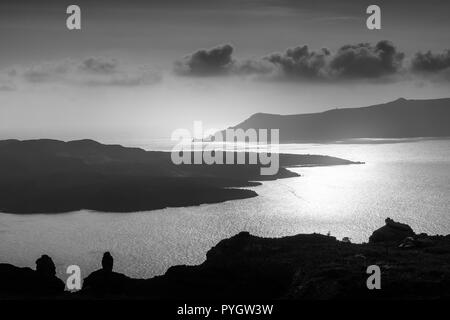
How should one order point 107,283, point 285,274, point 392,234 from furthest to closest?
point 392,234
point 107,283
point 285,274

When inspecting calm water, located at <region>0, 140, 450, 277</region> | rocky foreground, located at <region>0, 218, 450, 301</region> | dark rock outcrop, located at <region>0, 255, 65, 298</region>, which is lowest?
calm water, located at <region>0, 140, 450, 277</region>

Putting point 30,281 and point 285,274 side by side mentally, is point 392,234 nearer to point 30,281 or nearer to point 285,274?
point 285,274

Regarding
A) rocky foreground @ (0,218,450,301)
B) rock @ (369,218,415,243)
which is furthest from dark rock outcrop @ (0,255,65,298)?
rock @ (369,218,415,243)

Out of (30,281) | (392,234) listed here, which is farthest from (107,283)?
(392,234)

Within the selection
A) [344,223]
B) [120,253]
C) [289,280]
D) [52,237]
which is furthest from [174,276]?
[344,223]

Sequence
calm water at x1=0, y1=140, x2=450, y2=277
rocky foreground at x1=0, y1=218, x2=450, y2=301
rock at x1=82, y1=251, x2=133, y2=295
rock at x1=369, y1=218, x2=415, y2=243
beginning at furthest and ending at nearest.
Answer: calm water at x1=0, y1=140, x2=450, y2=277, rock at x1=369, y1=218, x2=415, y2=243, rock at x1=82, y1=251, x2=133, y2=295, rocky foreground at x1=0, y1=218, x2=450, y2=301

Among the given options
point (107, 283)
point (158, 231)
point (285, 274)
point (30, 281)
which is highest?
point (285, 274)

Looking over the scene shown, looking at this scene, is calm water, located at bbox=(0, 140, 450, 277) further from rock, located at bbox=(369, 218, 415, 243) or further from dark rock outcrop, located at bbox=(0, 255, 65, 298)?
rock, located at bbox=(369, 218, 415, 243)

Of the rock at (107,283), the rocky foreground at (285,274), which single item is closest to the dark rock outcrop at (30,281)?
the rocky foreground at (285,274)
